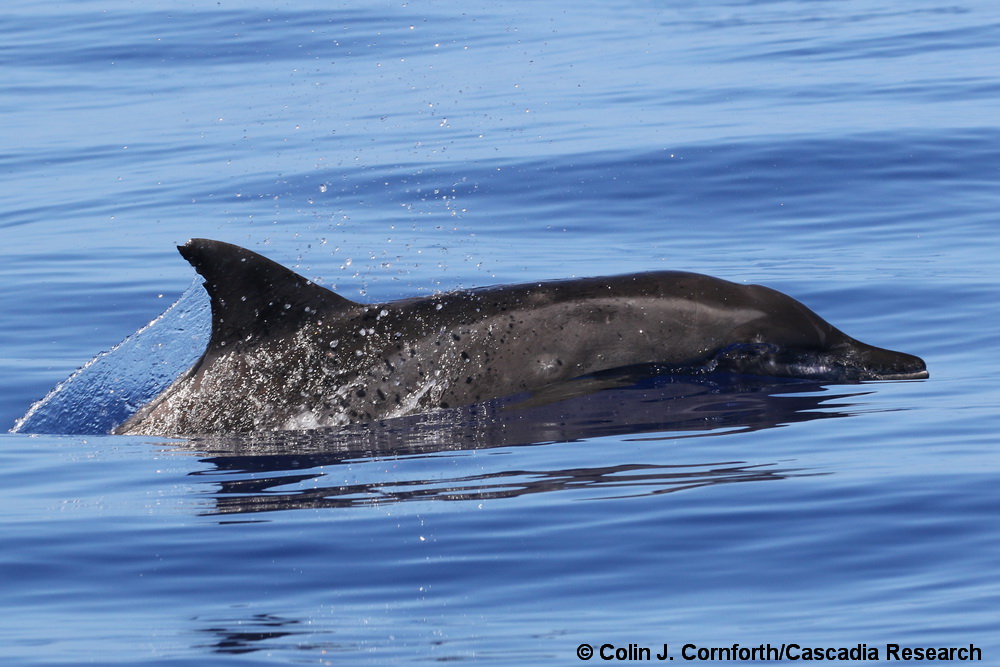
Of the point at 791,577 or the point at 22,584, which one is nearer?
the point at 791,577

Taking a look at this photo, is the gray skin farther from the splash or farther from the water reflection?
the water reflection

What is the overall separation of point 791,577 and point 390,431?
435cm

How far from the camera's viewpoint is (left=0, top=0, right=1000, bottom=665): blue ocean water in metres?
7.43

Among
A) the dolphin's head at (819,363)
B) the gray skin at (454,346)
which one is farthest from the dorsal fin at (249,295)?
the dolphin's head at (819,363)

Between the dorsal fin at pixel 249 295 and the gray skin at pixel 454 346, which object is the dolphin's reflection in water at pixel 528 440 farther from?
the dorsal fin at pixel 249 295

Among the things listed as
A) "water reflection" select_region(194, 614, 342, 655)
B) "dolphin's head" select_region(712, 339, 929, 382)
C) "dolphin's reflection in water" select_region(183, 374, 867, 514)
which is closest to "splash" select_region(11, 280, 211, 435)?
"dolphin's reflection in water" select_region(183, 374, 867, 514)

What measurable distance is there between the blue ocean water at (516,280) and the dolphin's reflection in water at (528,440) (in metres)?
0.04

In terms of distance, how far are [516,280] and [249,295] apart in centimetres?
516

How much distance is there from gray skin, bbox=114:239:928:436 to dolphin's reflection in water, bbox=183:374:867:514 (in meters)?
0.18

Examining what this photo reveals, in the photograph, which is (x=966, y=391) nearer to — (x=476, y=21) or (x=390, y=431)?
(x=390, y=431)

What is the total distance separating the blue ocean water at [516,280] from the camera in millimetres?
7430

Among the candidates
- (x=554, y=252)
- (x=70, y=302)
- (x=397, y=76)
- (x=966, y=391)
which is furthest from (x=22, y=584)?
(x=397, y=76)

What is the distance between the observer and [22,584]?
807 cm

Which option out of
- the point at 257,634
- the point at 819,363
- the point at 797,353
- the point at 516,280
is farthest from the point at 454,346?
the point at 257,634
